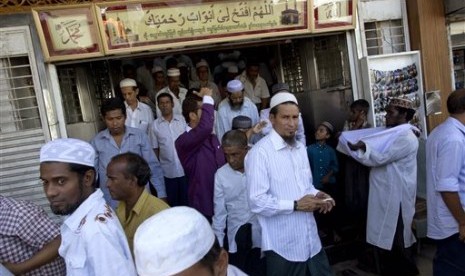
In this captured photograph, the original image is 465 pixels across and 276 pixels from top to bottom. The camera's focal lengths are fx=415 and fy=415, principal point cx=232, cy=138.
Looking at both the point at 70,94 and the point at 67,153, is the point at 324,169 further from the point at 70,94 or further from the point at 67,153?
the point at 70,94

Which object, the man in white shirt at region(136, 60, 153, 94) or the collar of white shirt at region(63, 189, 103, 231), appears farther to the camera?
the man in white shirt at region(136, 60, 153, 94)

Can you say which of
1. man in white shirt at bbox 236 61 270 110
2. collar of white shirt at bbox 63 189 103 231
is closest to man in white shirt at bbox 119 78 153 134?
man in white shirt at bbox 236 61 270 110

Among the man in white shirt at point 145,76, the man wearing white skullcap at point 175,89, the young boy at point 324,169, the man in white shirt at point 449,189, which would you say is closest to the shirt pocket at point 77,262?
the man in white shirt at point 449,189

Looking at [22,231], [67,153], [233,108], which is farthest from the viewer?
[233,108]

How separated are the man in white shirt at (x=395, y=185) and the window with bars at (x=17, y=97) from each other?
3.27 m

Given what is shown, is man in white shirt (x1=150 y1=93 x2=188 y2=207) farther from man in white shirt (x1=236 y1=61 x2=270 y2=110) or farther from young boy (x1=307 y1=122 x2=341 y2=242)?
man in white shirt (x1=236 y1=61 x2=270 y2=110)

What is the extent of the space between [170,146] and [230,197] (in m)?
1.81

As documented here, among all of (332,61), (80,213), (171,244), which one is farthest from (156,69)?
(171,244)

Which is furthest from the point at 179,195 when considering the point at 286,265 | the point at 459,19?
the point at 459,19

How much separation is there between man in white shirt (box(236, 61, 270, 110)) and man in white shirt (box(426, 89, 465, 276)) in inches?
141

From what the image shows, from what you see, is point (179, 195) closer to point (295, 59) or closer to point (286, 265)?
point (286, 265)

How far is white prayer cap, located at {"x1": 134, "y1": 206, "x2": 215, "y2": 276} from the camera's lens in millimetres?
1157

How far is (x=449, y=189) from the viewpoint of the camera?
8.95 ft

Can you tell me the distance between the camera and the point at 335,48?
→ 210 inches
